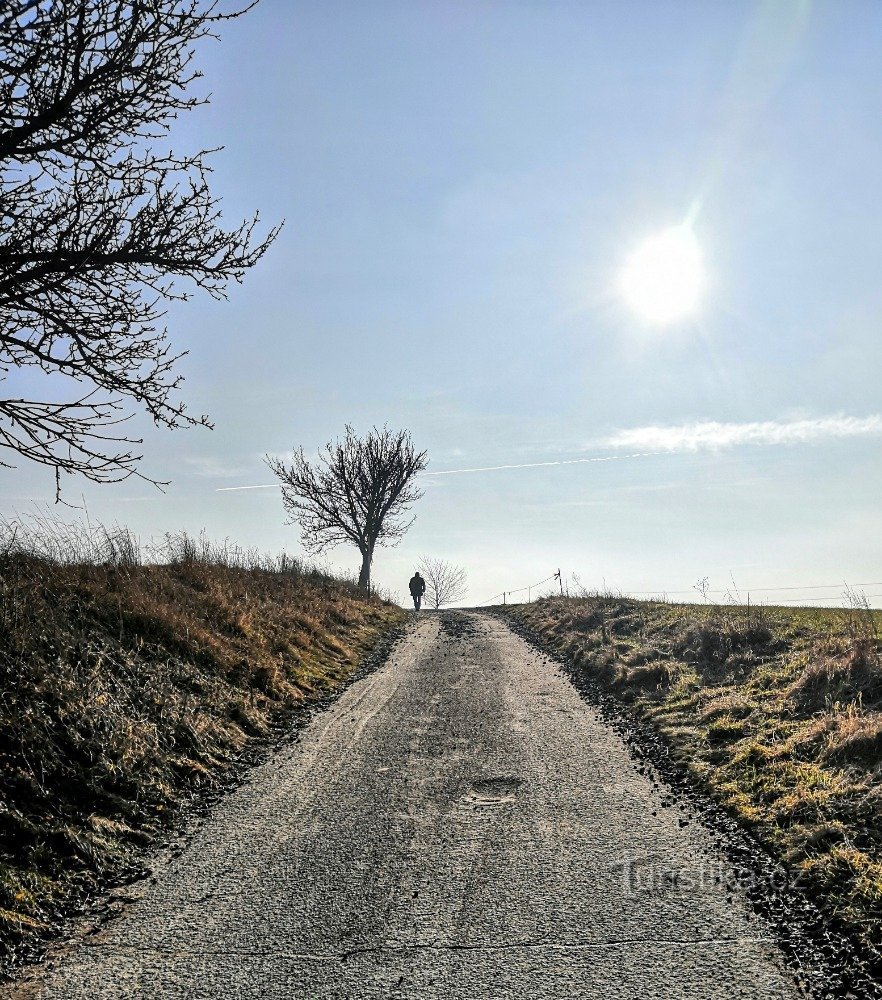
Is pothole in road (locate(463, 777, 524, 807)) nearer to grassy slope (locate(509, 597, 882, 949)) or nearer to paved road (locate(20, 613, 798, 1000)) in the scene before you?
paved road (locate(20, 613, 798, 1000))

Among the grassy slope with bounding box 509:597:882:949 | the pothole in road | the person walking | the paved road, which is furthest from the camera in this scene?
the person walking

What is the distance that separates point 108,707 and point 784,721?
313 inches

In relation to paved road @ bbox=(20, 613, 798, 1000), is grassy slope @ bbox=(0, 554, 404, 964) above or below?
above

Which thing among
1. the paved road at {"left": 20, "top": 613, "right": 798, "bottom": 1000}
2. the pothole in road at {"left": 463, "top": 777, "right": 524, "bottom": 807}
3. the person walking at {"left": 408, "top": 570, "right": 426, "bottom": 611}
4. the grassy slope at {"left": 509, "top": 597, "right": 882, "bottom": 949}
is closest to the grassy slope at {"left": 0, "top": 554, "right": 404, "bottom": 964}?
the paved road at {"left": 20, "top": 613, "right": 798, "bottom": 1000}

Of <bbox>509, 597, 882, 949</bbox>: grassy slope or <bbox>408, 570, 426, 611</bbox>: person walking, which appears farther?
<bbox>408, 570, 426, 611</bbox>: person walking

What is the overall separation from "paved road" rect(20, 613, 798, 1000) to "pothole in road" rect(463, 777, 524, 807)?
0.03 m

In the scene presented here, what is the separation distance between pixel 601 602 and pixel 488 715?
13193 millimetres

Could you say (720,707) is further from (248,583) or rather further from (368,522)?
(368,522)

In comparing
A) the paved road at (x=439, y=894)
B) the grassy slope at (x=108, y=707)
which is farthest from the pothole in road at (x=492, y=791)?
the grassy slope at (x=108, y=707)

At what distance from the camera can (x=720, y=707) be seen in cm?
954

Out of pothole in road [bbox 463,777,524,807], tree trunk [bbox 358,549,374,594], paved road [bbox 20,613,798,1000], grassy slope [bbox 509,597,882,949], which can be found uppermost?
tree trunk [bbox 358,549,374,594]

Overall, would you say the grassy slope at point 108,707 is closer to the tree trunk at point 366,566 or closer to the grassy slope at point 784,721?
the grassy slope at point 784,721

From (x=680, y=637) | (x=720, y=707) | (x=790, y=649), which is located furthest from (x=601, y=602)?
(x=720, y=707)

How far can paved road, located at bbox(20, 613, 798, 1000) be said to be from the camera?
159 inches
